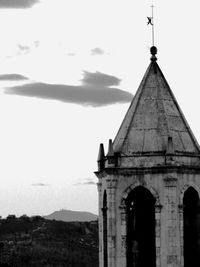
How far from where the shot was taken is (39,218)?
199000mm

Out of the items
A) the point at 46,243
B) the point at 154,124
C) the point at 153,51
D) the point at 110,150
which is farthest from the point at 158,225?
the point at 46,243

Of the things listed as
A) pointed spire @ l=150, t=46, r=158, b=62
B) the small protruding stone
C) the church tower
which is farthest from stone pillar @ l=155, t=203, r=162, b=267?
pointed spire @ l=150, t=46, r=158, b=62

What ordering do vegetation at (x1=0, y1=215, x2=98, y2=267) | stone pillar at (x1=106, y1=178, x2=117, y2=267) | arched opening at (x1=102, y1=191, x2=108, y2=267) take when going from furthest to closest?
vegetation at (x1=0, y1=215, x2=98, y2=267), arched opening at (x1=102, y1=191, x2=108, y2=267), stone pillar at (x1=106, y1=178, x2=117, y2=267)

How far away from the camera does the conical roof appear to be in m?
24.5

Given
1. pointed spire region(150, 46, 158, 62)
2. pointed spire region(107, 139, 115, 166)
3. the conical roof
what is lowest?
pointed spire region(107, 139, 115, 166)

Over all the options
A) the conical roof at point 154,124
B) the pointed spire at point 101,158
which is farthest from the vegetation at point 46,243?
the conical roof at point 154,124

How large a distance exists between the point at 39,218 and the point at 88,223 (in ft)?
62.1

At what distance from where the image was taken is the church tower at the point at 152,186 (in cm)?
2403

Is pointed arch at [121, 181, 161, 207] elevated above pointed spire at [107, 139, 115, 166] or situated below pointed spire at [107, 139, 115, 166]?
below

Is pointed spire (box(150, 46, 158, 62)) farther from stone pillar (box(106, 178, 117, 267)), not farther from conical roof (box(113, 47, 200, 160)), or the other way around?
stone pillar (box(106, 178, 117, 267))

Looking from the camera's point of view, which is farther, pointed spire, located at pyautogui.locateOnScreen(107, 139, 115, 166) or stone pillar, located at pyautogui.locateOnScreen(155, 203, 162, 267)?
pointed spire, located at pyautogui.locateOnScreen(107, 139, 115, 166)

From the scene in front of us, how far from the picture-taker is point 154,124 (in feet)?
80.9

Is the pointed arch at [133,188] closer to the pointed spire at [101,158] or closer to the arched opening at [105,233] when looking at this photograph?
the arched opening at [105,233]

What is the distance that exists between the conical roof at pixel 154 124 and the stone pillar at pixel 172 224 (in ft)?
3.56
